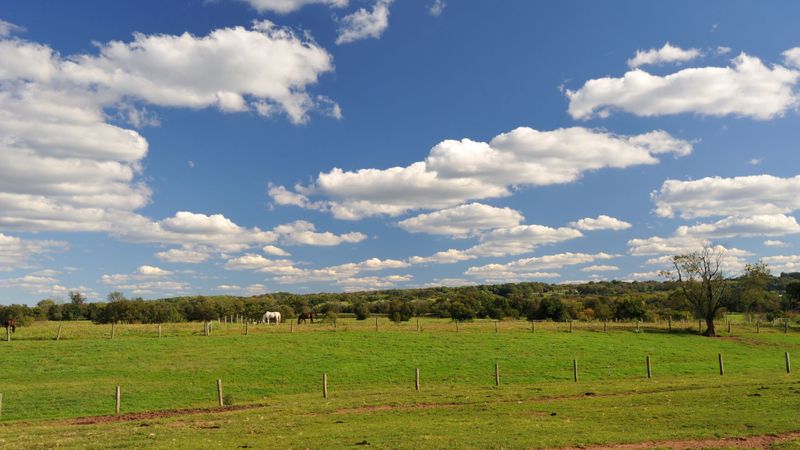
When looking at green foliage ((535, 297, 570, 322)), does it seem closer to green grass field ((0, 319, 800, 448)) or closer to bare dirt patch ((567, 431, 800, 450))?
green grass field ((0, 319, 800, 448))

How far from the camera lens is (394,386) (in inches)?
1674

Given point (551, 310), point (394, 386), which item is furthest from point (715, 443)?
point (551, 310)

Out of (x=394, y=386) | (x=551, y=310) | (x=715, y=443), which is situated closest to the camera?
(x=715, y=443)

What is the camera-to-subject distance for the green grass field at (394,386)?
21.9 metres

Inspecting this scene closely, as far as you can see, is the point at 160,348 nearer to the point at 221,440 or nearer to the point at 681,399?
the point at 221,440

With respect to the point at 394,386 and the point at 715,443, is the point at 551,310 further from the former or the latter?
the point at 715,443

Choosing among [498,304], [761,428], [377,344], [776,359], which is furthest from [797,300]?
[761,428]

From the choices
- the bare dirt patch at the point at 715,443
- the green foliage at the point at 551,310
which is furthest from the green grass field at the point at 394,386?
the green foliage at the point at 551,310

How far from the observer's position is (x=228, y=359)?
51375mm

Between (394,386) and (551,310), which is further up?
(551,310)

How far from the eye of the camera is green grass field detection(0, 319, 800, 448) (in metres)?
21.9

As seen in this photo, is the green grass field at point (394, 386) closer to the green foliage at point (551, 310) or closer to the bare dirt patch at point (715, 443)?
the bare dirt patch at point (715, 443)

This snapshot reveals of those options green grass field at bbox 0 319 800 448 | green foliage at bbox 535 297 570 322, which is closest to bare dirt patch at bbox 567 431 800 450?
green grass field at bbox 0 319 800 448

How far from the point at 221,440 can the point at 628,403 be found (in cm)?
2086
